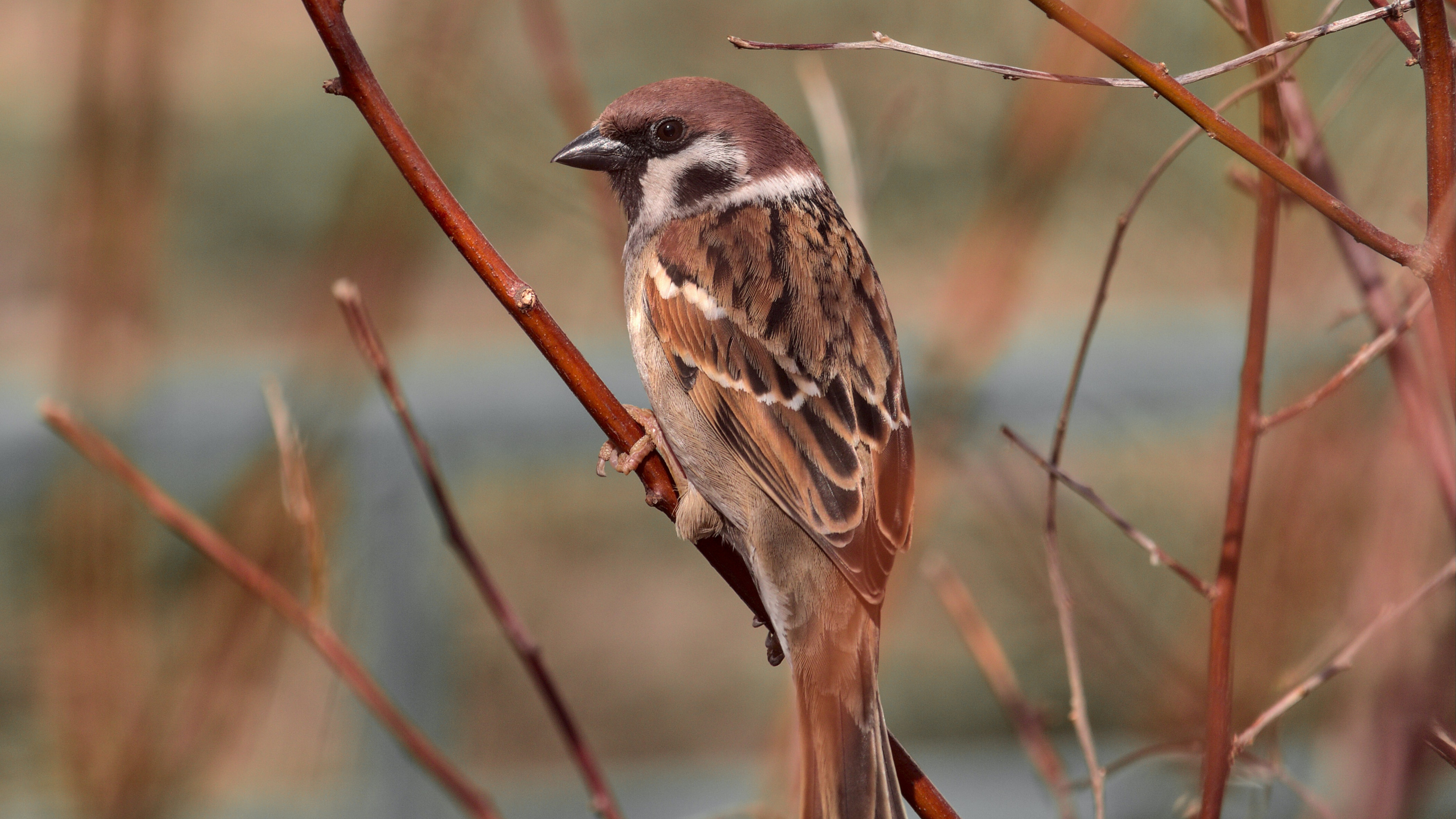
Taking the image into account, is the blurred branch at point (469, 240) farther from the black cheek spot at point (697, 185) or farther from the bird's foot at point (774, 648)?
→ the black cheek spot at point (697, 185)

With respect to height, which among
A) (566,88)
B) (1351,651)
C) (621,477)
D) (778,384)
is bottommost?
(1351,651)

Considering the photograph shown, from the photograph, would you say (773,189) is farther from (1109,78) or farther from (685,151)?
(1109,78)

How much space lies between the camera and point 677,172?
265cm

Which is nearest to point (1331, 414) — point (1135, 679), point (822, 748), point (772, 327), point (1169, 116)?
point (1135, 679)

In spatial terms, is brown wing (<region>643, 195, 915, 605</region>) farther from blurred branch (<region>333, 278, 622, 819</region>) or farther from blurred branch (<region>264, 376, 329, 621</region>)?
blurred branch (<region>264, 376, 329, 621</region>)

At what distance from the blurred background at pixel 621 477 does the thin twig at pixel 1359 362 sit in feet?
0.31

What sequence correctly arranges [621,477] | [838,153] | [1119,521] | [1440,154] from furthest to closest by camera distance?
[621,477] → [838,153] → [1119,521] → [1440,154]

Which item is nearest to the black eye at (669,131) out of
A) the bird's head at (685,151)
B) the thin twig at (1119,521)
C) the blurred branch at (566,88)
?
the bird's head at (685,151)

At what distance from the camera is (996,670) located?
2133 mm

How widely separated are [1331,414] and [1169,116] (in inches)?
277

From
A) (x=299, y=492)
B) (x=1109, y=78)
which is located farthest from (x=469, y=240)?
(x=1109, y=78)

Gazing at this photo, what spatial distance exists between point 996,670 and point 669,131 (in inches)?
47.4

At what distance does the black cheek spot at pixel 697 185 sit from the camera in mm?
2654

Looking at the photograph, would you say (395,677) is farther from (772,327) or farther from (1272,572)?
(1272,572)
